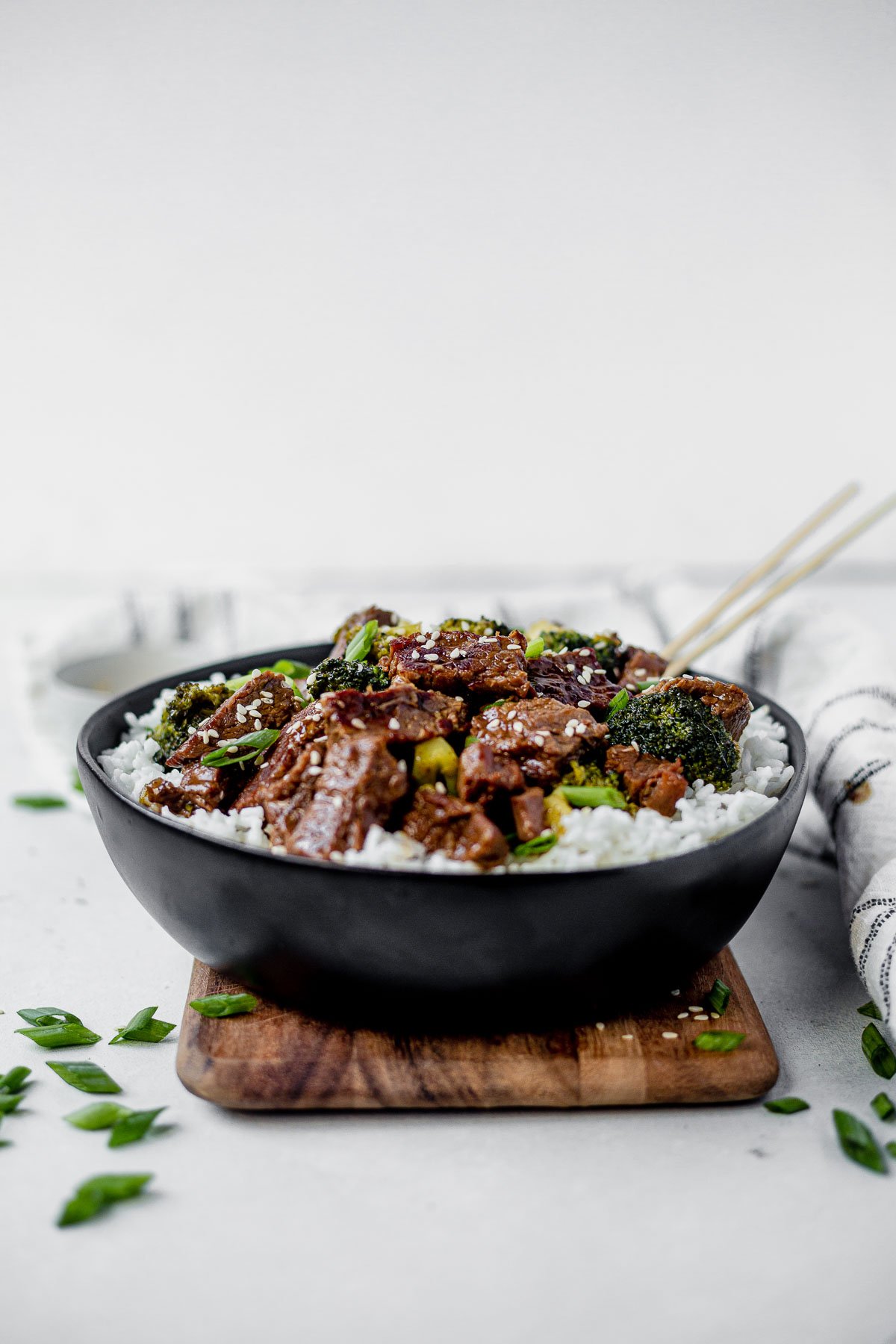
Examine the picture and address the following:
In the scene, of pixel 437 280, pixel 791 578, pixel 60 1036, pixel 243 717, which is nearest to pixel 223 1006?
pixel 60 1036

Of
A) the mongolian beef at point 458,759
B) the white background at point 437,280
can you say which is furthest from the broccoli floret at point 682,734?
the white background at point 437,280

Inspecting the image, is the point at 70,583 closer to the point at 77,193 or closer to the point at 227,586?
the point at 77,193

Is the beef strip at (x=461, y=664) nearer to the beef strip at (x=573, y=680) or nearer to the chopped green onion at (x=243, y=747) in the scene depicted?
the beef strip at (x=573, y=680)

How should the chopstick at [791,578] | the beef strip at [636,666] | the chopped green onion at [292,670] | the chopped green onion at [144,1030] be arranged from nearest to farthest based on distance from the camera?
1. the chopped green onion at [144,1030]
2. the beef strip at [636,666]
3. the chopped green onion at [292,670]
4. the chopstick at [791,578]

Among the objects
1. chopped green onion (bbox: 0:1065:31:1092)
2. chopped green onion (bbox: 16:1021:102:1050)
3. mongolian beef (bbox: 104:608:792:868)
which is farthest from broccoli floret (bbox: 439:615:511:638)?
chopped green onion (bbox: 0:1065:31:1092)

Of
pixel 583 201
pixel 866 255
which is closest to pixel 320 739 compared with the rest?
pixel 583 201

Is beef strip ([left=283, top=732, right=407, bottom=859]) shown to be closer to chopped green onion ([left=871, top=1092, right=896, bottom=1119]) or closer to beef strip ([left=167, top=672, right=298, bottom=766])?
beef strip ([left=167, top=672, right=298, bottom=766])
